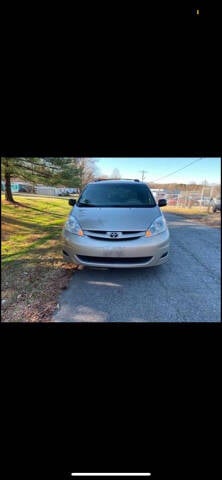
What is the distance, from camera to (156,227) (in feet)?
5.87

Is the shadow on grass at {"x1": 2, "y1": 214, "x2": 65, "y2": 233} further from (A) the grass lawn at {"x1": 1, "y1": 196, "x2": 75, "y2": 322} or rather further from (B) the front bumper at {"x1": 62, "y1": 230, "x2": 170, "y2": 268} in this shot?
(B) the front bumper at {"x1": 62, "y1": 230, "x2": 170, "y2": 268}

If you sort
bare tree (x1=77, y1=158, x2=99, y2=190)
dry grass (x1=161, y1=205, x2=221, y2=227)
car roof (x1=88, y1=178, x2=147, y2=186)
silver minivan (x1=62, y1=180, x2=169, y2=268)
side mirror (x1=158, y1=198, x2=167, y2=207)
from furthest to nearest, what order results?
dry grass (x1=161, y1=205, x2=221, y2=227), side mirror (x1=158, y1=198, x2=167, y2=207), silver minivan (x1=62, y1=180, x2=169, y2=268), car roof (x1=88, y1=178, x2=147, y2=186), bare tree (x1=77, y1=158, x2=99, y2=190)

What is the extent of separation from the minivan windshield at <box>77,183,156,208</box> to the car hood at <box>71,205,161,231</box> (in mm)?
45

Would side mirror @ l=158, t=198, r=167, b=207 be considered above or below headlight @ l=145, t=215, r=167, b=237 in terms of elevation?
above

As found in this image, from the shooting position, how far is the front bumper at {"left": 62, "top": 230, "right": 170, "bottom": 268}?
1.74 metres

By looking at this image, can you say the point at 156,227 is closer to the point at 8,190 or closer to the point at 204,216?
the point at 8,190

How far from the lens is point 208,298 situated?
1.90 m

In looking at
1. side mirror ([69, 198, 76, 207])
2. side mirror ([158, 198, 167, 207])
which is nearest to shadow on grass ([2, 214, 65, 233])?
side mirror ([69, 198, 76, 207])

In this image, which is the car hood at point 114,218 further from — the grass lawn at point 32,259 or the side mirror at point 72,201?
the grass lawn at point 32,259
